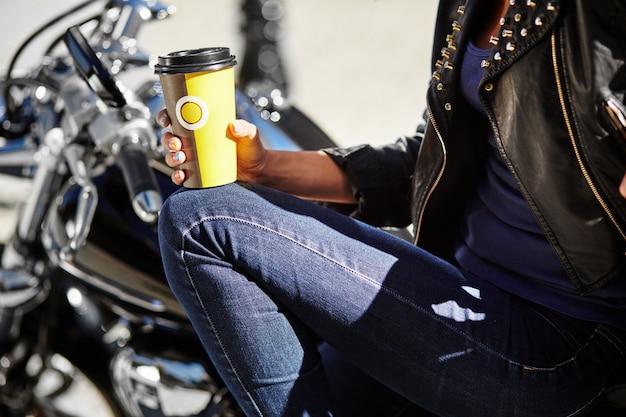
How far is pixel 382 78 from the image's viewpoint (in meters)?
4.55

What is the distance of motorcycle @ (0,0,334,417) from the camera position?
1.42 m

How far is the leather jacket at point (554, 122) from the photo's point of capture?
3.40 ft

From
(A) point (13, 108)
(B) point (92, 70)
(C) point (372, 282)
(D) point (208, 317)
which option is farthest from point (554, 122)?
(A) point (13, 108)

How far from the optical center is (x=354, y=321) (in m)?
1.18

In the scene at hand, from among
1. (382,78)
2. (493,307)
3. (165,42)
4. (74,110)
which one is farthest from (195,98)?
(165,42)

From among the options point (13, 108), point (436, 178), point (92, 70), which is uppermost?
point (92, 70)

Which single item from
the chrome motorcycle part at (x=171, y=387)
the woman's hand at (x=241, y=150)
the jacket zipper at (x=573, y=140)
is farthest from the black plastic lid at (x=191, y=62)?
the chrome motorcycle part at (x=171, y=387)

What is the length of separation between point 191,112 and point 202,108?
0.02 m

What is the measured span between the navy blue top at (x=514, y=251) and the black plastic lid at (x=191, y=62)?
40 cm

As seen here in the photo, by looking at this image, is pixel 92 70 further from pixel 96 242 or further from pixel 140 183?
pixel 96 242

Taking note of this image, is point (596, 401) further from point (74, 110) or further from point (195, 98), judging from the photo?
point (74, 110)

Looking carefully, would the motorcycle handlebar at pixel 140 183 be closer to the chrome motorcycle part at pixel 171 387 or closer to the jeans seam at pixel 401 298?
the jeans seam at pixel 401 298

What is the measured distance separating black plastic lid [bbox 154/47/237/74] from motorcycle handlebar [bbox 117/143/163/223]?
23cm

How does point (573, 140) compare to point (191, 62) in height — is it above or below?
below
